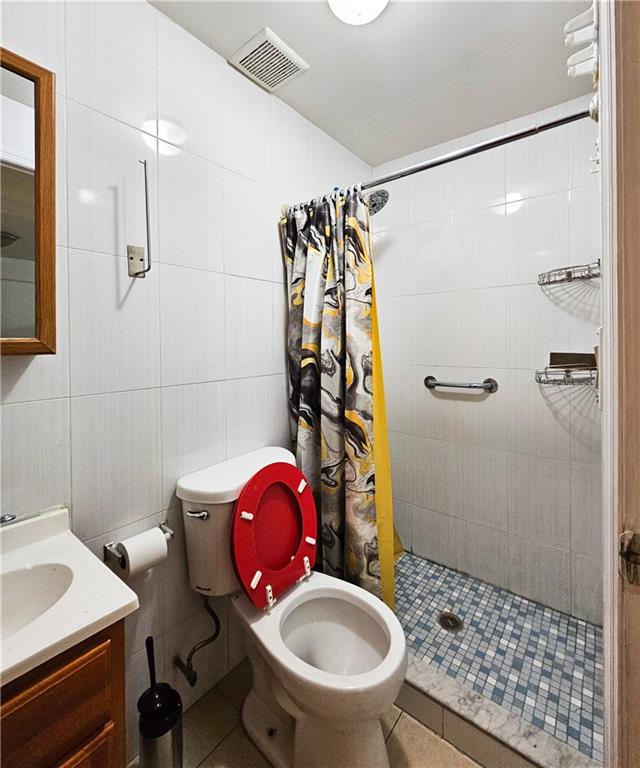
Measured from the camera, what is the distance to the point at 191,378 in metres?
1.32

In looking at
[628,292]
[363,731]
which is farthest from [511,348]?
[363,731]

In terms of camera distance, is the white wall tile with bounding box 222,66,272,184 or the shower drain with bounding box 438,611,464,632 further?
the shower drain with bounding box 438,611,464,632

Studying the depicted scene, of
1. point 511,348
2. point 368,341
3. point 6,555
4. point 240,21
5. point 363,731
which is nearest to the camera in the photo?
point 6,555

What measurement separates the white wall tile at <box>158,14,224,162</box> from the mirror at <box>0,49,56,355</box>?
362 millimetres

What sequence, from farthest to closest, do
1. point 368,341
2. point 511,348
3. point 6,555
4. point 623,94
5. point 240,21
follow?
point 511,348 → point 368,341 → point 240,21 → point 6,555 → point 623,94

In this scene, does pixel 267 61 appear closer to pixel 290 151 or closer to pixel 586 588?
pixel 290 151

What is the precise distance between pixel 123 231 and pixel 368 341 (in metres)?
0.92

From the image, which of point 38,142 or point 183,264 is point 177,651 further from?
point 38,142

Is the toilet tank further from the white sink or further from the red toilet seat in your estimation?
the white sink

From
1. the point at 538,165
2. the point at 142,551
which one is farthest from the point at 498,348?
the point at 142,551

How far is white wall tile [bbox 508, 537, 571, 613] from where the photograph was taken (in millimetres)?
1703

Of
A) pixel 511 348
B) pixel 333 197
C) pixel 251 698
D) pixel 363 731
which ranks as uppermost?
pixel 333 197

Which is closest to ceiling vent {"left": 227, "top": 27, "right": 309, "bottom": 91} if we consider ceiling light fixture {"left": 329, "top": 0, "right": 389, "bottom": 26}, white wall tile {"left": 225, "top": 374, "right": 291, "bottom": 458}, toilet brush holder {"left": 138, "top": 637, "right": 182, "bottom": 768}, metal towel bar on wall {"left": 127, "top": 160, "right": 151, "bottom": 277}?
ceiling light fixture {"left": 329, "top": 0, "right": 389, "bottom": 26}

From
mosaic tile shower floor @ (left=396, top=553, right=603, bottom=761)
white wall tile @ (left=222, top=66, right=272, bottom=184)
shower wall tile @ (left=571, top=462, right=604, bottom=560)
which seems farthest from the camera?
shower wall tile @ (left=571, top=462, right=604, bottom=560)
